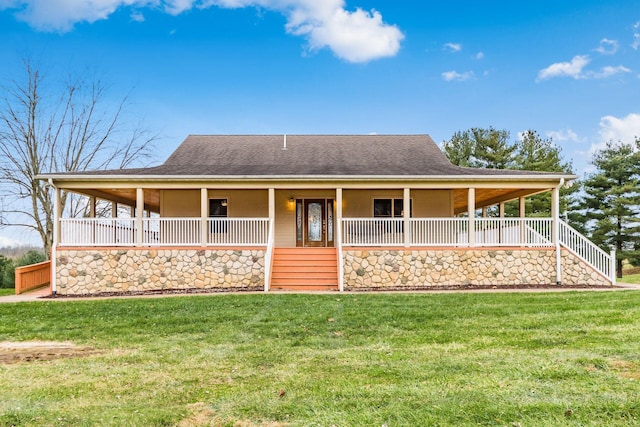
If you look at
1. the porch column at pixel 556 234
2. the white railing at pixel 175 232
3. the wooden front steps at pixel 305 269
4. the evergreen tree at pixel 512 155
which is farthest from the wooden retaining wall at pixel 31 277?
the evergreen tree at pixel 512 155

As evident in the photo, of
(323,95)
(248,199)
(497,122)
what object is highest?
(323,95)

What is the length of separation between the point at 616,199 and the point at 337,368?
92.4ft

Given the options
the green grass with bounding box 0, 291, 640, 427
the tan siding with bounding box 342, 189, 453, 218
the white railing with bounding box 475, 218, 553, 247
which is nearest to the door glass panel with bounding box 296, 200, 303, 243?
the tan siding with bounding box 342, 189, 453, 218

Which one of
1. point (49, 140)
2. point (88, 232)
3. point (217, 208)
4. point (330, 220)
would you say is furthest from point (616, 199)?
point (49, 140)

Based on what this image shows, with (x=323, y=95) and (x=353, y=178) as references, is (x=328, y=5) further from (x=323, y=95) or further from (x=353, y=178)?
(x=353, y=178)

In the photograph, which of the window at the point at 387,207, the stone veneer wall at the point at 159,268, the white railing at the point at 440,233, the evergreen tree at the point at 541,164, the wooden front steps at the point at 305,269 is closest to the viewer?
the wooden front steps at the point at 305,269

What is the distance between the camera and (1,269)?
65.4 feet

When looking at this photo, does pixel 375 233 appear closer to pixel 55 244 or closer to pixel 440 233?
pixel 440 233

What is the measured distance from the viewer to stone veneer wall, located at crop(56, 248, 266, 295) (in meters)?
13.0

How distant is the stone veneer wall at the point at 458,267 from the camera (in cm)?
1314

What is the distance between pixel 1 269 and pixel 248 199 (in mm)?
12843

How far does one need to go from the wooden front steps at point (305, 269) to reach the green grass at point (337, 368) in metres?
4.11

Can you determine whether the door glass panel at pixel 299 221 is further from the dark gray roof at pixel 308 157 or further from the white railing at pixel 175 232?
the white railing at pixel 175 232

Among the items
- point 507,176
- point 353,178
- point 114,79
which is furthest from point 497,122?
point 114,79
